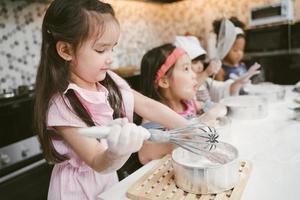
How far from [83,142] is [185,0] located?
2962 millimetres

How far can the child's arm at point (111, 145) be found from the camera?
50 cm

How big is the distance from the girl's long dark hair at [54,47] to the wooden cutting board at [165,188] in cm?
21

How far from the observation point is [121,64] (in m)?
2.88

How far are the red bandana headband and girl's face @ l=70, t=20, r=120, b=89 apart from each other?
1.88 ft

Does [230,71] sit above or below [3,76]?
below

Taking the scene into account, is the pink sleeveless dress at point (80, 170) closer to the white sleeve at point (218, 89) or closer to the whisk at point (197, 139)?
the whisk at point (197, 139)

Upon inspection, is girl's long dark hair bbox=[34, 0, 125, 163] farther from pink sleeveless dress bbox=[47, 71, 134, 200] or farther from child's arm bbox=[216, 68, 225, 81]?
child's arm bbox=[216, 68, 225, 81]

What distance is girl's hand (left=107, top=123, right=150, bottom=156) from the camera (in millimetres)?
498

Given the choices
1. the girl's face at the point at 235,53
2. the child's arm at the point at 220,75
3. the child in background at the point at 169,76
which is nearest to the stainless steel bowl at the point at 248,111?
the child in background at the point at 169,76

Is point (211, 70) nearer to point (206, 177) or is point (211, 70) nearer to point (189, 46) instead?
point (189, 46)

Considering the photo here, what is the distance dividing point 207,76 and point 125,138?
4.41 ft

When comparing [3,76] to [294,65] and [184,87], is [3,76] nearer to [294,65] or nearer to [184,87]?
[184,87]

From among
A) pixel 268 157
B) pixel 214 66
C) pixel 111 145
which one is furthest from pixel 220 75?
pixel 111 145

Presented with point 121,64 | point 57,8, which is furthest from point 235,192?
point 121,64
